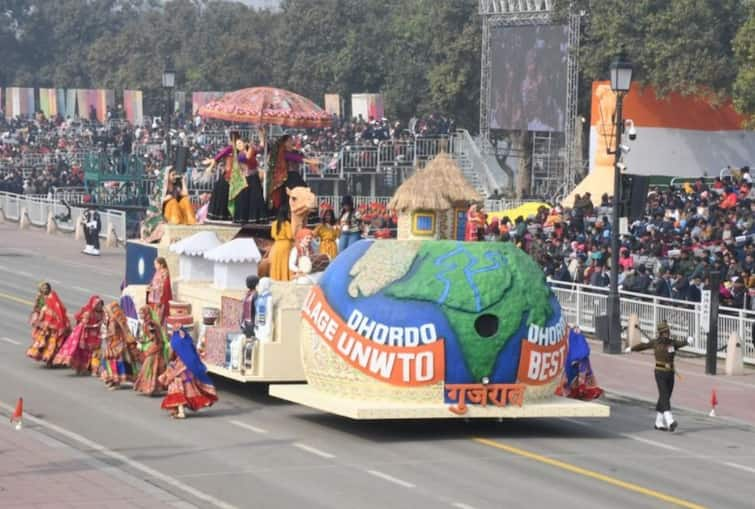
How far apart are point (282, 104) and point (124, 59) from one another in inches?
3362

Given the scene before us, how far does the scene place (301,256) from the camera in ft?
73.2

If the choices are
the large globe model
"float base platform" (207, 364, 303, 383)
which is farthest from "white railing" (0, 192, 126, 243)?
the large globe model

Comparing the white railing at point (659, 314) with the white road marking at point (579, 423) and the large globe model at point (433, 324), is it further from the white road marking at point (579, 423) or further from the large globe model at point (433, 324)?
the large globe model at point (433, 324)

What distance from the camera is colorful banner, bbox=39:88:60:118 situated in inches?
3617

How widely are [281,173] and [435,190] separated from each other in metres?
5.53

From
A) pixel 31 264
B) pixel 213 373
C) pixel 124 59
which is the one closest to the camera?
pixel 213 373

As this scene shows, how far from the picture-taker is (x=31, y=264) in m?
43.7

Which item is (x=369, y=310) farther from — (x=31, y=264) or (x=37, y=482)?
(x=31, y=264)

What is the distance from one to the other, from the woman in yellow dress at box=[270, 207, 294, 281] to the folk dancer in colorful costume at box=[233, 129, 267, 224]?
257 centimetres

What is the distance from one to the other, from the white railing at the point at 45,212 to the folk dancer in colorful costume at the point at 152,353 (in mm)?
25928

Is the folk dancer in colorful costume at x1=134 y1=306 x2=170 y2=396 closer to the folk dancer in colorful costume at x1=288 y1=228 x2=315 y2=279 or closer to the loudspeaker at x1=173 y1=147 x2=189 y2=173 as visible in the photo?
the folk dancer in colorful costume at x1=288 y1=228 x2=315 y2=279

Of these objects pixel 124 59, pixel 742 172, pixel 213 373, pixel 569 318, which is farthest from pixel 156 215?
pixel 124 59

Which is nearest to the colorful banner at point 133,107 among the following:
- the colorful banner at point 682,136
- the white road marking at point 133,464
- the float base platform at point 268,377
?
the colorful banner at point 682,136

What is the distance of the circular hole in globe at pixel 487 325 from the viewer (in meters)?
19.6
